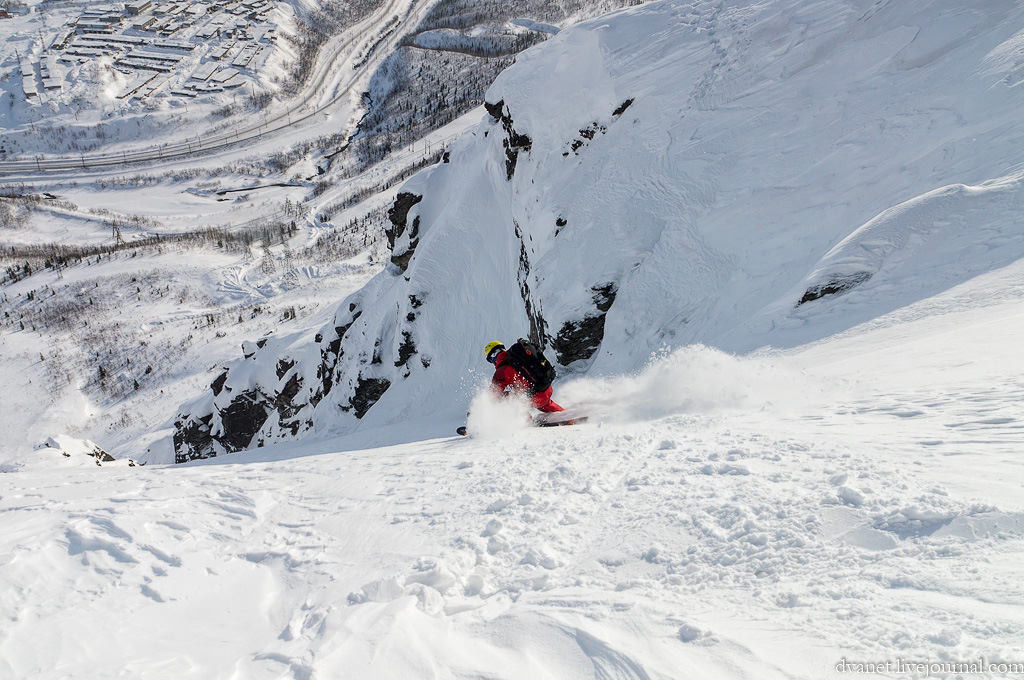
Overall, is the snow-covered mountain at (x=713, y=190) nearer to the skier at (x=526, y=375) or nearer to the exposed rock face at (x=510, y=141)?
the exposed rock face at (x=510, y=141)

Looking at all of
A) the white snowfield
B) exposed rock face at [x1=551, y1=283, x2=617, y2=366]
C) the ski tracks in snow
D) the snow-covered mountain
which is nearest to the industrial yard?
the snow-covered mountain

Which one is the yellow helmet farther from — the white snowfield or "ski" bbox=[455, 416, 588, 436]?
"ski" bbox=[455, 416, 588, 436]

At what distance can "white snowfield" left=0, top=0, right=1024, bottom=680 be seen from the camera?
3.78 meters

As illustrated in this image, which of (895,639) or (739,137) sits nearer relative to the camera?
(895,639)

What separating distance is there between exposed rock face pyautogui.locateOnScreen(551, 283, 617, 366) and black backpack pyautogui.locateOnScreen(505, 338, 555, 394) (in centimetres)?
337

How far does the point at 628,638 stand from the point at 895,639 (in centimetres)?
152

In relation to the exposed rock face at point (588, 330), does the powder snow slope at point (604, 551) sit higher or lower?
lower

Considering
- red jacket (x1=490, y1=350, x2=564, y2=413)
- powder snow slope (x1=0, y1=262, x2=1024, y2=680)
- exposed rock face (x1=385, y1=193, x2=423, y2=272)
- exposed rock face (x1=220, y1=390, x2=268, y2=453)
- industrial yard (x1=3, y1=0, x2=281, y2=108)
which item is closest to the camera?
powder snow slope (x1=0, y1=262, x2=1024, y2=680)

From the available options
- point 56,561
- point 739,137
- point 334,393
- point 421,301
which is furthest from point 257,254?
point 56,561

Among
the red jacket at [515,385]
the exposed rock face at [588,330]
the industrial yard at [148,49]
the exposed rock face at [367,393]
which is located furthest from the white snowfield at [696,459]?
the industrial yard at [148,49]

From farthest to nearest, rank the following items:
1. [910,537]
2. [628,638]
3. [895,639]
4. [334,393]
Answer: [334,393], [910,537], [628,638], [895,639]

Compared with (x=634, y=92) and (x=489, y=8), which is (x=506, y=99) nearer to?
(x=634, y=92)

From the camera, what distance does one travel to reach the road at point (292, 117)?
76188mm

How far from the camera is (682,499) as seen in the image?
17.8 feet
